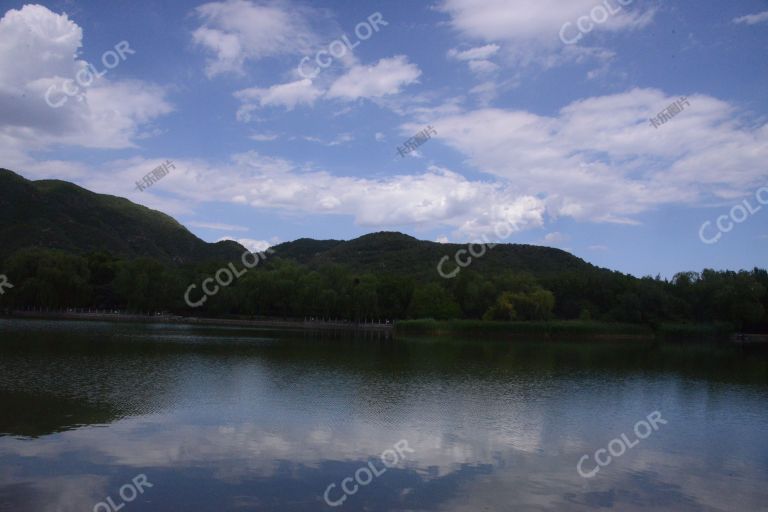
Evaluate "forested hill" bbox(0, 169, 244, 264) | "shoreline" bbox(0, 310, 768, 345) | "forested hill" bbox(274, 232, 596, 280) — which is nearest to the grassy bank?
"shoreline" bbox(0, 310, 768, 345)

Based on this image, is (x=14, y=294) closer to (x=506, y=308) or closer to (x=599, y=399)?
(x=506, y=308)

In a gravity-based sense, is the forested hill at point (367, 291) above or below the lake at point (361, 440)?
above

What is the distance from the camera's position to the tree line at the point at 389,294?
78.8 meters

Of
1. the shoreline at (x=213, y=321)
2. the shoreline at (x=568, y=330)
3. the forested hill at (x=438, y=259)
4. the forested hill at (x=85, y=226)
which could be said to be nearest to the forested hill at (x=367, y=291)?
the forested hill at (x=85, y=226)

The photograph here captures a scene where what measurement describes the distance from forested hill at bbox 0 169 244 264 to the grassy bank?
258 feet

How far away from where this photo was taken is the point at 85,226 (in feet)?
452

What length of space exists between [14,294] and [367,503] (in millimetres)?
88119

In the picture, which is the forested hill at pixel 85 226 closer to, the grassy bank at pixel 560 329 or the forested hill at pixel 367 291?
the forested hill at pixel 367 291

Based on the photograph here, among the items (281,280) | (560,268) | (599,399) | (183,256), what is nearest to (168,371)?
(599,399)

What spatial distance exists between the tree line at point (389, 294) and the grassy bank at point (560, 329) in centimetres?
198

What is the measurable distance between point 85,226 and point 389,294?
84069mm

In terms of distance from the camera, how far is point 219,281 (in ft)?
317

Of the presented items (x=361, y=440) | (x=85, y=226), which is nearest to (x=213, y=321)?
(x=85, y=226)

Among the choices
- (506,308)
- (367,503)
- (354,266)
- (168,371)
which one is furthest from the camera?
(354,266)
